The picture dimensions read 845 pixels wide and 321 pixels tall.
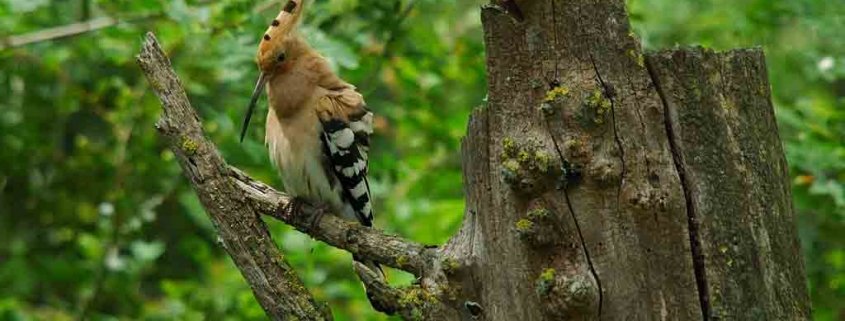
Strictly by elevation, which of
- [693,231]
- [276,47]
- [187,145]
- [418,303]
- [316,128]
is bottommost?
[418,303]

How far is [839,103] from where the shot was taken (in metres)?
6.07

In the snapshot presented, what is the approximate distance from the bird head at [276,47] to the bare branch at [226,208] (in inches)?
42.6

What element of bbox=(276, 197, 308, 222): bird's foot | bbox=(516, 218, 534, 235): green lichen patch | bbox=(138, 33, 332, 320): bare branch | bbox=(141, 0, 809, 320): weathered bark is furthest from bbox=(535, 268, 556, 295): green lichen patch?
bbox=(276, 197, 308, 222): bird's foot

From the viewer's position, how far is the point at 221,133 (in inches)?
256

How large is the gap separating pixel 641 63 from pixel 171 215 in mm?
4753

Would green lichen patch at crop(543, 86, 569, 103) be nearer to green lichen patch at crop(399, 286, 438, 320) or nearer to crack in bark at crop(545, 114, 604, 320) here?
crack in bark at crop(545, 114, 604, 320)

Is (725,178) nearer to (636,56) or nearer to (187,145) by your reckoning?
(636,56)

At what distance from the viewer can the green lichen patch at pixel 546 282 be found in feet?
11.0

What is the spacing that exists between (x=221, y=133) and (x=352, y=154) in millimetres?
1341

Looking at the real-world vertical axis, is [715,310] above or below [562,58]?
below

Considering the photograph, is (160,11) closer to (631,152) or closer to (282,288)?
(282,288)

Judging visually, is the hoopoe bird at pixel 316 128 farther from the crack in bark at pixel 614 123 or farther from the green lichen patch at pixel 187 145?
the crack in bark at pixel 614 123

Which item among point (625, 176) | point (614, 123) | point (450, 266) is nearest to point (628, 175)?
point (625, 176)

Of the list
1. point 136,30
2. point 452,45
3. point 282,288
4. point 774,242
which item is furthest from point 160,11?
point 774,242
